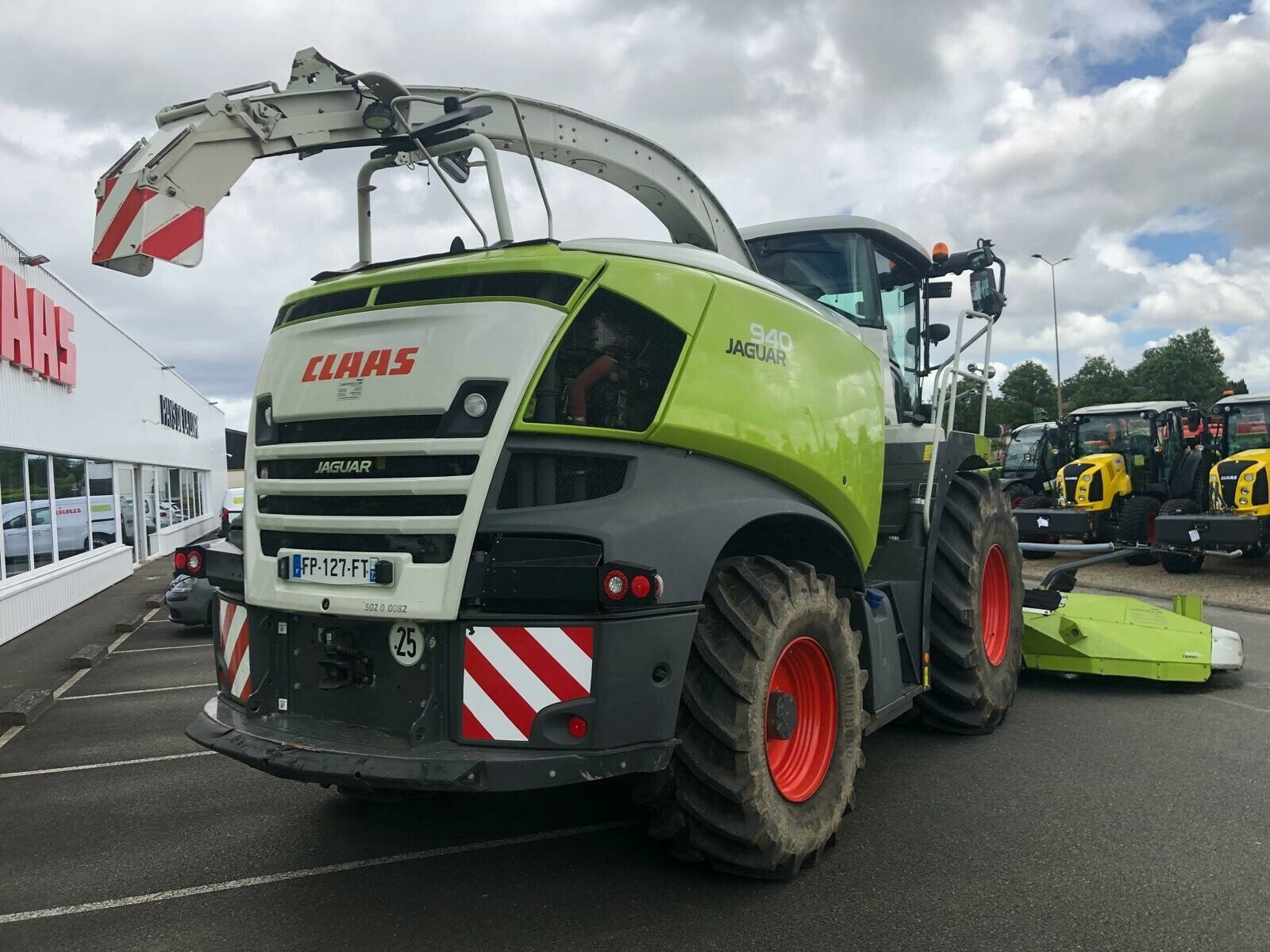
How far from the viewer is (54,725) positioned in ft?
22.1

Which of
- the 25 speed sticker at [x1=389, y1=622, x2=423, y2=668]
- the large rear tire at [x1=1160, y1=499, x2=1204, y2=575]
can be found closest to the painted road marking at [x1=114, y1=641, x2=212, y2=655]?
the 25 speed sticker at [x1=389, y1=622, x2=423, y2=668]

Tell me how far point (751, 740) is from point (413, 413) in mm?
1679

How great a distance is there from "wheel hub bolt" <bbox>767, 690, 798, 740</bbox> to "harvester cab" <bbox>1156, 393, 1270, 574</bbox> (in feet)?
28.4

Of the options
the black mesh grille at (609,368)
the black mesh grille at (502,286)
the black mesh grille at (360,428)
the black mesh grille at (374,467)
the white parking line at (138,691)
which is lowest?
the white parking line at (138,691)

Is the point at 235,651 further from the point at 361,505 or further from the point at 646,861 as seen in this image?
the point at 646,861

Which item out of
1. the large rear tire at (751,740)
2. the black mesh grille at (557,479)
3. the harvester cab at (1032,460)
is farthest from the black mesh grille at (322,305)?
the harvester cab at (1032,460)

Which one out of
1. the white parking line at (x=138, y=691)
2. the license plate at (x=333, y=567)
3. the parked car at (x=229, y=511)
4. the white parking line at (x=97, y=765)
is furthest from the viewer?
the white parking line at (x=138, y=691)

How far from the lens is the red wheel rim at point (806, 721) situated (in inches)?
149

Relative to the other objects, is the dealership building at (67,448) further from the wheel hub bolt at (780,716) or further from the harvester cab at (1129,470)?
the harvester cab at (1129,470)

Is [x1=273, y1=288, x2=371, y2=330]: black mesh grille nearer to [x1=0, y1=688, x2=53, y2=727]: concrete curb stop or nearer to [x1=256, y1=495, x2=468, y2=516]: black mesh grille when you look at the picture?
[x1=256, y1=495, x2=468, y2=516]: black mesh grille

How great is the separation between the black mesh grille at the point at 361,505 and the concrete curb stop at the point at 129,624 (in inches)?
357

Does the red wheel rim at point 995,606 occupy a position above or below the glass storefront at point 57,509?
below

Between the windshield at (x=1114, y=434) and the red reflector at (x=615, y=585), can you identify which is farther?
the windshield at (x=1114, y=434)

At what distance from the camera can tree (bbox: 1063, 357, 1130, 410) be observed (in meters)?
71.9
